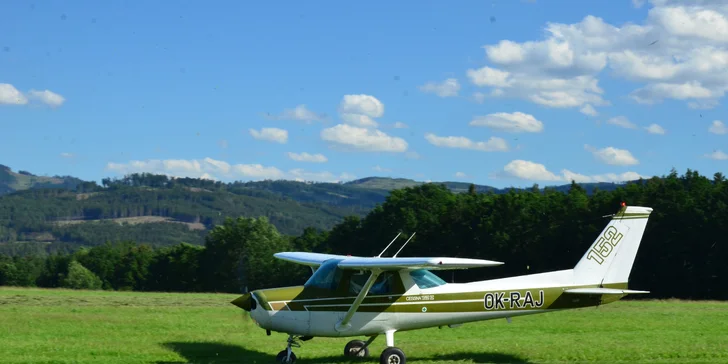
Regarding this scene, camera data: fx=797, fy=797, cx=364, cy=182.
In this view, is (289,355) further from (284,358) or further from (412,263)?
(412,263)

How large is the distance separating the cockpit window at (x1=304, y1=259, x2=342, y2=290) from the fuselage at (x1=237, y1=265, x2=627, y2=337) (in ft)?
0.06

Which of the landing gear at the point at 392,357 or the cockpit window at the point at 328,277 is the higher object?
the cockpit window at the point at 328,277

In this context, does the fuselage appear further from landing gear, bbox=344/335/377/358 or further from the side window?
landing gear, bbox=344/335/377/358

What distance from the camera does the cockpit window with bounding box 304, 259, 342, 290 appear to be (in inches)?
620

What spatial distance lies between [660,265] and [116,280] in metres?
67.4

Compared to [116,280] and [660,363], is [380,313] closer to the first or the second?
[660,363]

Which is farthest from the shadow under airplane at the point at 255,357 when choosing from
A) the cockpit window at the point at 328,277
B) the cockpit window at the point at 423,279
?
the cockpit window at the point at 328,277

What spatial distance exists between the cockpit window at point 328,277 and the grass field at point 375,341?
1761 millimetres

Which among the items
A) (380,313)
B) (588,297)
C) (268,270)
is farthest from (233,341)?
(268,270)

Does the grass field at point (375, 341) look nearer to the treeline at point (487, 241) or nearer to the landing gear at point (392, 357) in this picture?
the landing gear at point (392, 357)

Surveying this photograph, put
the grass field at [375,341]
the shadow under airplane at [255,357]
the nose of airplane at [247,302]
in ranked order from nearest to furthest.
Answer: the nose of airplane at [247,302], the shadow under airplane at [255,357], the grass field at [375,341]

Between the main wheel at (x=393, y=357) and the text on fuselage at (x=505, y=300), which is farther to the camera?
the text on fuselage at (x=505, y=300)

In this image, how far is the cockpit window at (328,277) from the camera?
15.8 meters

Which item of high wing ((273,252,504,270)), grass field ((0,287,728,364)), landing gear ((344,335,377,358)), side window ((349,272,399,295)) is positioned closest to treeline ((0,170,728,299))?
grass field ((0,287,728,364))
